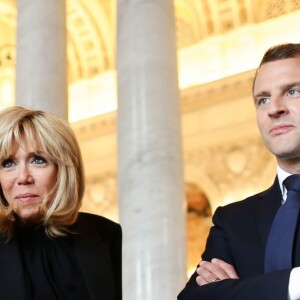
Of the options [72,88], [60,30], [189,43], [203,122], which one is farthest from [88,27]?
[60,30]

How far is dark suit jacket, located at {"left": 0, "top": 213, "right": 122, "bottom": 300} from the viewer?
2408mm

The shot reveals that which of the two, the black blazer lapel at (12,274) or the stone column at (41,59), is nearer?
the black blazer lapel at (12,274)

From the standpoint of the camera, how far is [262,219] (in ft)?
9.04

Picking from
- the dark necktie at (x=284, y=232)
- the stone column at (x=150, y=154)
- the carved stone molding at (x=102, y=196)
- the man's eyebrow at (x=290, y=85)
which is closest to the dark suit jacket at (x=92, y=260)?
the dark necktie at (x=284, y=232)

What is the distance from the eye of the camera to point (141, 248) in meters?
7.13

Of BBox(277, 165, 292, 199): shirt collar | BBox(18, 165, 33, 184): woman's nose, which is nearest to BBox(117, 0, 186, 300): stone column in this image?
BBox(277, 165, 292, 199): shirt collar

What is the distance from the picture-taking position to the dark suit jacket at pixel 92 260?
2408 mm

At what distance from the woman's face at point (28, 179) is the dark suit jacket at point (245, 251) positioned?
674mm

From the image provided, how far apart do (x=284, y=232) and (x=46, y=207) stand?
87 cm

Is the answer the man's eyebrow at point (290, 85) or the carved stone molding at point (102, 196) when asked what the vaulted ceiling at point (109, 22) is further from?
the man's eyebrow at point (290, 85)

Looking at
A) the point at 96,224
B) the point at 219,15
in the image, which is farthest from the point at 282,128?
the point at 219,15

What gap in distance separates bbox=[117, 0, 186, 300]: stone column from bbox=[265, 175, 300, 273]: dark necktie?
14.8 ft

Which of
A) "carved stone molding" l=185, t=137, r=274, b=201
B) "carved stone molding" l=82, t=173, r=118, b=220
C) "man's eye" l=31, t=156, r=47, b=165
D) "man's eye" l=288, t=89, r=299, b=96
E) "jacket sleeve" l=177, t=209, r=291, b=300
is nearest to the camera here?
"jacket sleeve" l=177, t=209, r=291, b=300

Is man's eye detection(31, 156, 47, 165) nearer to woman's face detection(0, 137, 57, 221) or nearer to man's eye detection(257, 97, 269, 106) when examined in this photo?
woman's face detection(0, 137, 57, 221)
